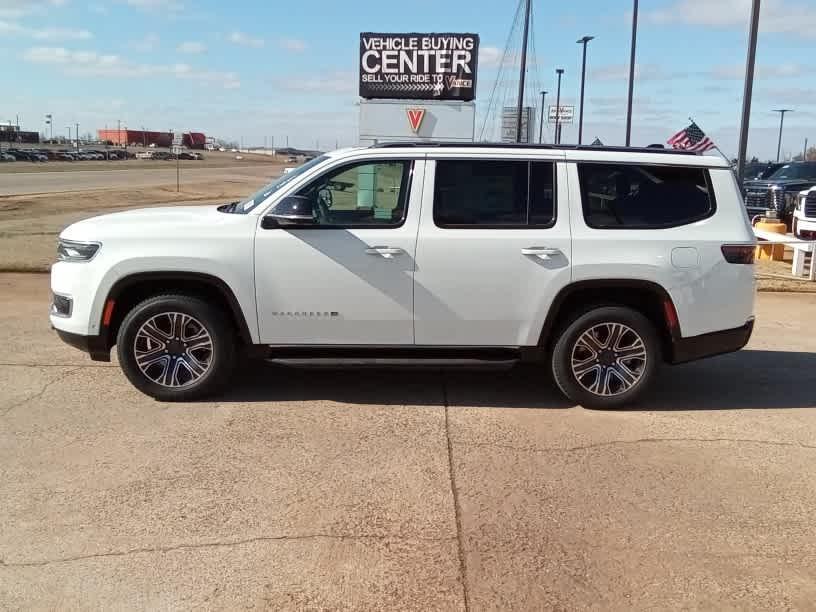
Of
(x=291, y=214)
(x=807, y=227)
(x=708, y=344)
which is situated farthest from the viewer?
(x=807, y=227)

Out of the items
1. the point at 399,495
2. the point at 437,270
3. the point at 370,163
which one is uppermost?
the point at 370,163

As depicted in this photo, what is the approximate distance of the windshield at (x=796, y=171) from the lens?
20969mm

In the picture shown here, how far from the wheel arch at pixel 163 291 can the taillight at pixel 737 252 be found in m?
3.48

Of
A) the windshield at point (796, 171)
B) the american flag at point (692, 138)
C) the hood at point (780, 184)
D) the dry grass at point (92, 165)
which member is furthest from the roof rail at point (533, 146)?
the dry grass at point (92, 165)

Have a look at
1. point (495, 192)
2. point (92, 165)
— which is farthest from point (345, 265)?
point (92, 165)

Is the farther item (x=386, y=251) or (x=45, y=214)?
(x=45, y=214)

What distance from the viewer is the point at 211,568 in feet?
11.2

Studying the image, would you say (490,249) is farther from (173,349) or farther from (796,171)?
(796,171)

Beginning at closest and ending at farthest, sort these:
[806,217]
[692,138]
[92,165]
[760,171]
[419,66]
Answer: [692,138] < [806,217] < [419,66] < [760,171] < [92,165]

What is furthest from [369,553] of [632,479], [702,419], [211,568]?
[702,419]

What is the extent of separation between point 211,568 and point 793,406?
4.67m

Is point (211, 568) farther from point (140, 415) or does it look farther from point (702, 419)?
point (702, 419)

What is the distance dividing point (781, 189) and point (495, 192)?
1643 cm

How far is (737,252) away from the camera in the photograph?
218 inches
